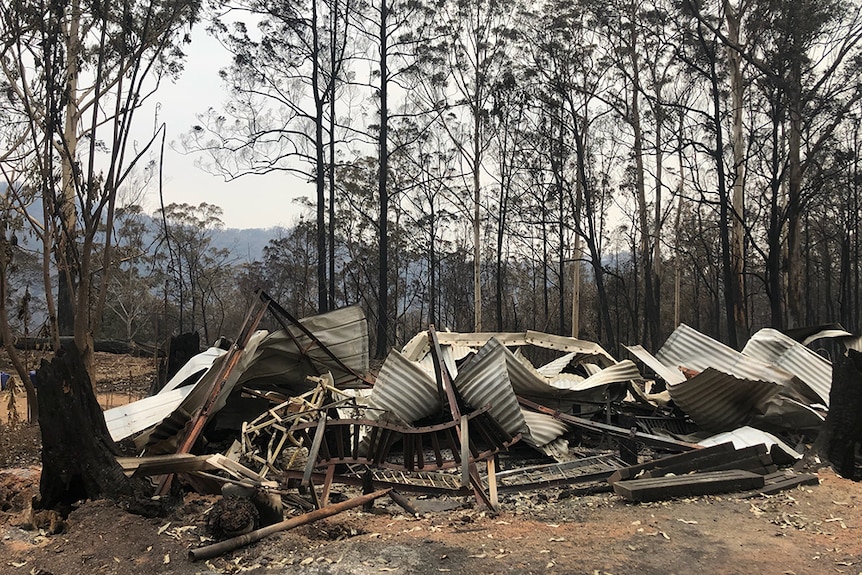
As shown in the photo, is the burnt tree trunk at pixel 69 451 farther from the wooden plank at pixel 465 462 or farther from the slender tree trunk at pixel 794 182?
the slender tree trunk at pixel 794 182

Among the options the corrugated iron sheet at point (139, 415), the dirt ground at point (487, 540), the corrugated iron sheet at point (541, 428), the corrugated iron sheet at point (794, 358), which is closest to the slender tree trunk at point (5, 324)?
Result: the corrugated iron sheet at point (139, 415)

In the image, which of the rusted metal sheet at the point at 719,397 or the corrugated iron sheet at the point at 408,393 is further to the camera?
the rusted metal sheet at the point at 719,397


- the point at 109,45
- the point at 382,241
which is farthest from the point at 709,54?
the point at 109,45

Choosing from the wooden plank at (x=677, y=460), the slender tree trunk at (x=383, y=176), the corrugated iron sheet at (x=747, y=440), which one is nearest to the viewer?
the wooden plank at (x=677, y=460)

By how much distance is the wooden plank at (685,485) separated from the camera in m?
5.42

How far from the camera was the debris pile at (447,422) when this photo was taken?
545cm

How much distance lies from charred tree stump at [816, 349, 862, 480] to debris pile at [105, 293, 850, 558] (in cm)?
49

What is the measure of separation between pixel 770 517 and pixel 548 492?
199 cm

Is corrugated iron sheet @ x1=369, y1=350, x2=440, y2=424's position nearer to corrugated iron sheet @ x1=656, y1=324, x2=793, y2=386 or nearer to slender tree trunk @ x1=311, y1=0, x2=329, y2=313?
corrugated iron sheet @ x1=656, y1=324, x2=793, y2=386

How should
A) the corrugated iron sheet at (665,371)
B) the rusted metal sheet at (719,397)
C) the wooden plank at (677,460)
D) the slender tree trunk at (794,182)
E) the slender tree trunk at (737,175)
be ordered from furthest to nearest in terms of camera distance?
the slender tree trunk at (737,175) < the slender tree trunk at (794,182) < the corrugated iron sheet at (665,371) < the rusted metal sheet at (719,397) < the wooden plank at (677,460)

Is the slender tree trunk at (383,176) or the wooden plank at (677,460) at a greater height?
the slender tree trunk at (383,176)

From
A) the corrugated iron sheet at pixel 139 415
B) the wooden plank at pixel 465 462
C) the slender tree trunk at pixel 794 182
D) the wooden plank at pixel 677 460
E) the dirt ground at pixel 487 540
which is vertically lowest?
the dirt ground at pixel 487 540

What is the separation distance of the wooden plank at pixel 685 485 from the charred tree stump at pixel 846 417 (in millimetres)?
1713

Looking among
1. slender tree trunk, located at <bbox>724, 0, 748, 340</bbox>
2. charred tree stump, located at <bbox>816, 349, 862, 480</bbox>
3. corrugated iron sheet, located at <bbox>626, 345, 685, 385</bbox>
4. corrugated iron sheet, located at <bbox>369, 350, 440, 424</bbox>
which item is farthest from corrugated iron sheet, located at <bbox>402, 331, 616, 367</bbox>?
slender tree trunk, located at <bbox>724, 0, 748, 340</bbox>
